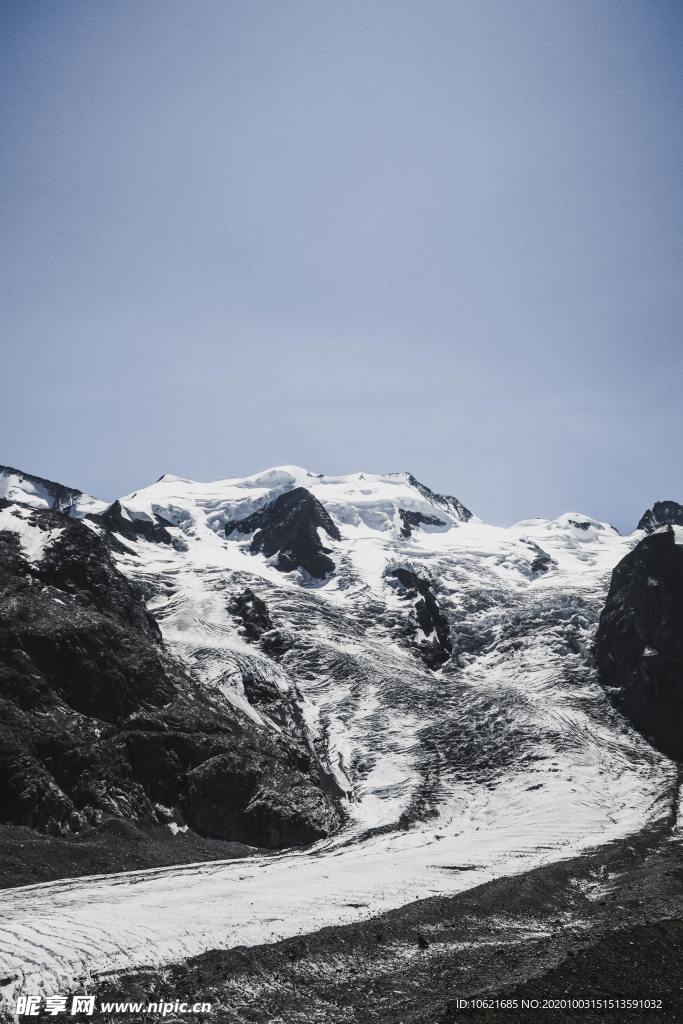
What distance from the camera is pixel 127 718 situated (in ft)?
271

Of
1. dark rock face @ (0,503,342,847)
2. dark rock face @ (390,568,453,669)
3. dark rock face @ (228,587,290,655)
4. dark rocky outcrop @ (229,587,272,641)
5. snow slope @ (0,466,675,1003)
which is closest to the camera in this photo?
snow slope @ (0,466,675,1003)

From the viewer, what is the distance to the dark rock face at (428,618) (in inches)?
6189

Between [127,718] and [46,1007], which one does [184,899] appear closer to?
[46,1007]

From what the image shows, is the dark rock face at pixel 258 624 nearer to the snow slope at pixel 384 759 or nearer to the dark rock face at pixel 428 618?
the snow slope at pixel 384 759

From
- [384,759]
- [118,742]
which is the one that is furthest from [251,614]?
[118,742]

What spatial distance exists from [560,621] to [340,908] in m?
127

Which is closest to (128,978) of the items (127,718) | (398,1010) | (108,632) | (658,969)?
(398,1010)

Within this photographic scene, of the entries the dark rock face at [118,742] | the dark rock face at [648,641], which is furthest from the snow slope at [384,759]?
the dark rock face at [118,742]

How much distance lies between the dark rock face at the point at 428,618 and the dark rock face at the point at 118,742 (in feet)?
196

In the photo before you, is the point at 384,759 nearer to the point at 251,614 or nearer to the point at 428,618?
the point at 251,614

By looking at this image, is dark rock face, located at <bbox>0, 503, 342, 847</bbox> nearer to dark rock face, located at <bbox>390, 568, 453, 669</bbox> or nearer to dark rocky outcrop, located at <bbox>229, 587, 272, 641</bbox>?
dark rocky outcrop, located at <bbox>229, 587, 272, 641</bbox>

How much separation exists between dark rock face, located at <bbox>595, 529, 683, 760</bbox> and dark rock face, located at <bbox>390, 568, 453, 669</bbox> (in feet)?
115

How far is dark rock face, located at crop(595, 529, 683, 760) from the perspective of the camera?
121000 mm

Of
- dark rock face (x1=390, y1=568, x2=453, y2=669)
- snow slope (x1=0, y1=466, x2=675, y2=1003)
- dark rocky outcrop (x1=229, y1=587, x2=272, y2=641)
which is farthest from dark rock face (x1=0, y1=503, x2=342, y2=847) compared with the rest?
dark rock face (x1=390, y1=568, x2=453, y2=669)
